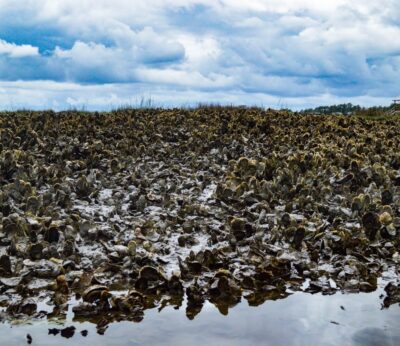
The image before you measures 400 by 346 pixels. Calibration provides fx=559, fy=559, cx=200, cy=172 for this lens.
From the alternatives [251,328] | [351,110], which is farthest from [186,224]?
[351,110]

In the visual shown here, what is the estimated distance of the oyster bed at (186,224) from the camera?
7.13m

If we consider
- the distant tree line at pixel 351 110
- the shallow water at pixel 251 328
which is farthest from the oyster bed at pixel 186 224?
the distant tree line at pixel 351 110

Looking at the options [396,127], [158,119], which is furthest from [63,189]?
[396,127]

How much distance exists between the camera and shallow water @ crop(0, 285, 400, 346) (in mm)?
5816

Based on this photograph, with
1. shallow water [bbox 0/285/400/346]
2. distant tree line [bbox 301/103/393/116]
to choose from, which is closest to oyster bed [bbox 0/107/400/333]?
shallow water [bbox 0/285/400/346]

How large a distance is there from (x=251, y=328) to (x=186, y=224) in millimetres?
3700

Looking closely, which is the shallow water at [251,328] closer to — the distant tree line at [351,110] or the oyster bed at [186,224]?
the oyster bed at [186,224]

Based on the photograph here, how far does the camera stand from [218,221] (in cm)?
1019

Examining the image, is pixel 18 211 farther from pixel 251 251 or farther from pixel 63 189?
pixel 251 251

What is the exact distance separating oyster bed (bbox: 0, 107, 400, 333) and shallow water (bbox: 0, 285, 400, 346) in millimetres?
217

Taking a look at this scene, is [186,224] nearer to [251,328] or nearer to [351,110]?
[251,328]

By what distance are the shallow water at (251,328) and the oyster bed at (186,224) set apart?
217 millimetres

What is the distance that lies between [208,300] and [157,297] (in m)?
0.65

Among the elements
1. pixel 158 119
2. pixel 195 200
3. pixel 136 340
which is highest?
pixel 158 119
